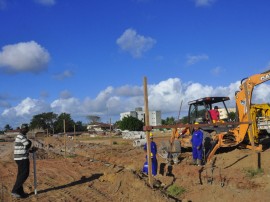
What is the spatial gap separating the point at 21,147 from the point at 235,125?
30.7ft

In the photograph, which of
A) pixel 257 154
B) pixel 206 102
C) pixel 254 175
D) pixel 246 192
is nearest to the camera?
pixel 246 192

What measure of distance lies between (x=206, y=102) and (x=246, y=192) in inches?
296

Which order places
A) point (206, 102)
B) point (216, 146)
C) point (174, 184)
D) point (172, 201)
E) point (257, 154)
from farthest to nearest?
1. point (206, 102)
2. point (216, 146)
3. point (257, 154)
4. point (174, 184)
5. point (172, 201)

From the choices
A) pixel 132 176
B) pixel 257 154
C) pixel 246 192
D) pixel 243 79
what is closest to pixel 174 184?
pixel 132 176

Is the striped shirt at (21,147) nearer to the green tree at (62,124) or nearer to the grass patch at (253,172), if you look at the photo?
the grass patch at (253,172)

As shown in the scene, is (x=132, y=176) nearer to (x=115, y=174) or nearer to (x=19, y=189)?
(x=115, y=174)

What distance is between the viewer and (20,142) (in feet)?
32.5

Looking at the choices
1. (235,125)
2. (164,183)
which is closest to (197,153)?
(235,125)

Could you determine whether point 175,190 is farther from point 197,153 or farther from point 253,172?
point 197,153

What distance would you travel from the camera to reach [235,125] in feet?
53.3

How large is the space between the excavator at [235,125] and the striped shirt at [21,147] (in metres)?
7.24

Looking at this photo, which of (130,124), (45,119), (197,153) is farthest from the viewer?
(45,119)

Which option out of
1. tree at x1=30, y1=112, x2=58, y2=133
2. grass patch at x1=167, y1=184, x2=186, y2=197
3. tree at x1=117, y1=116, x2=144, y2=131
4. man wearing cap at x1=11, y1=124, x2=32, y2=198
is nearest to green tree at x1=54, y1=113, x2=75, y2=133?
tree at x1=30, y1=112, x2=58, y2=133

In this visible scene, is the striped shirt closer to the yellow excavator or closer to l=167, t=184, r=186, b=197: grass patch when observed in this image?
l=167, t=184, r=186, b=197: grass patch
